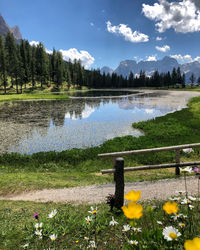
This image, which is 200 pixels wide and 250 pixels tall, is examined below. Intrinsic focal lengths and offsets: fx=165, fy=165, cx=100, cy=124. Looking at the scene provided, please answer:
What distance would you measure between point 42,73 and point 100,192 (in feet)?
356

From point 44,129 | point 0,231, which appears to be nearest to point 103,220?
point 0,231

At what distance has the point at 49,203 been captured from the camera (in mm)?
6566

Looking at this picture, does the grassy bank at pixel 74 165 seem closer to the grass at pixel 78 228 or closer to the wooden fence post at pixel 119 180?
the grass at pixel 78 228

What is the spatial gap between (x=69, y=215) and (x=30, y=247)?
1456mm

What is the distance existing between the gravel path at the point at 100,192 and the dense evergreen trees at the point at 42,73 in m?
83.9

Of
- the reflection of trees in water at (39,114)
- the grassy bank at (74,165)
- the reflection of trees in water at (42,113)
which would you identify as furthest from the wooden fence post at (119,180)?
the reflection of trees in water at (39,114)

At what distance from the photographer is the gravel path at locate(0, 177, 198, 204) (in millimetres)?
6723

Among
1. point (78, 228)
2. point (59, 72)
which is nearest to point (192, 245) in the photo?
point (78, 228)

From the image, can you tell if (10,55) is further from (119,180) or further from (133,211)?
(133,211)

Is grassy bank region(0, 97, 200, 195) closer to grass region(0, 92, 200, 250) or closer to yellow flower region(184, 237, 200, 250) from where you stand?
grass region(0, 92, 200, 250)

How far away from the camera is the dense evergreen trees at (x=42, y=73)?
83.2 metres

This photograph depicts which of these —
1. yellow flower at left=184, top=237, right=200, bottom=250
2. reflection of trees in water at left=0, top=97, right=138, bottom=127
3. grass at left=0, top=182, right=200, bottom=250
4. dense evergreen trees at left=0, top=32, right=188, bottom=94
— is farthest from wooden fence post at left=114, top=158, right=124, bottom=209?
dense evergreen trees at left=0, top=32, right=188, bottom=94

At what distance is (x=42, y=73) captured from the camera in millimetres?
103500

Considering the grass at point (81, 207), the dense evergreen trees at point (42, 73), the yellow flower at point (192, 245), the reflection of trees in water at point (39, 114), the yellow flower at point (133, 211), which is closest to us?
the yellow flower at point (192, 245)
